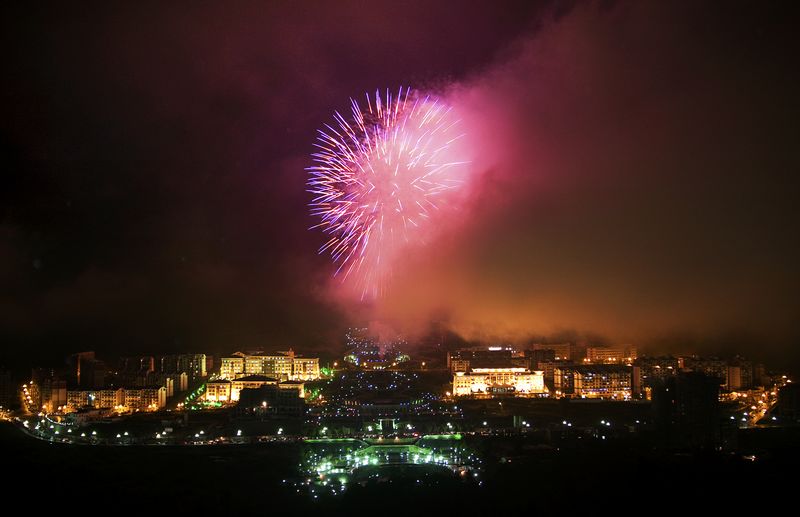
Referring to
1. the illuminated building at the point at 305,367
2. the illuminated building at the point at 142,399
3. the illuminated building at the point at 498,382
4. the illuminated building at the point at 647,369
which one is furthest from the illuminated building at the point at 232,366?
the illuminated building at the point at 647,369

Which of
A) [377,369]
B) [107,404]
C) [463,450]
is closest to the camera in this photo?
[463,450]

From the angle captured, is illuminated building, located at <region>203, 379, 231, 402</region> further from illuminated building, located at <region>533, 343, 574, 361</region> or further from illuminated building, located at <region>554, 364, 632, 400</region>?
illuminated building, located at <region>533, 343, 574, 361</region>

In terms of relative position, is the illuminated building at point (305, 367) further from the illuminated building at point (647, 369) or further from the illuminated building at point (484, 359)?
the illuminated building at point (647, 369)

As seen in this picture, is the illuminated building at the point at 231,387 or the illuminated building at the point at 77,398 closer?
the illuminated building at the point at 77,398

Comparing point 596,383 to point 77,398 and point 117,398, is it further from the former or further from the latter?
point 77,398

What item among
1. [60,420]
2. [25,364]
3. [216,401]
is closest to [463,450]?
[216,401]

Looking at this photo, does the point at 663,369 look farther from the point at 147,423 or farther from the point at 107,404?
the point at 107,404

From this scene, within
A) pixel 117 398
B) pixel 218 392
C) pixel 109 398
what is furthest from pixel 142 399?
pixel 218 392
